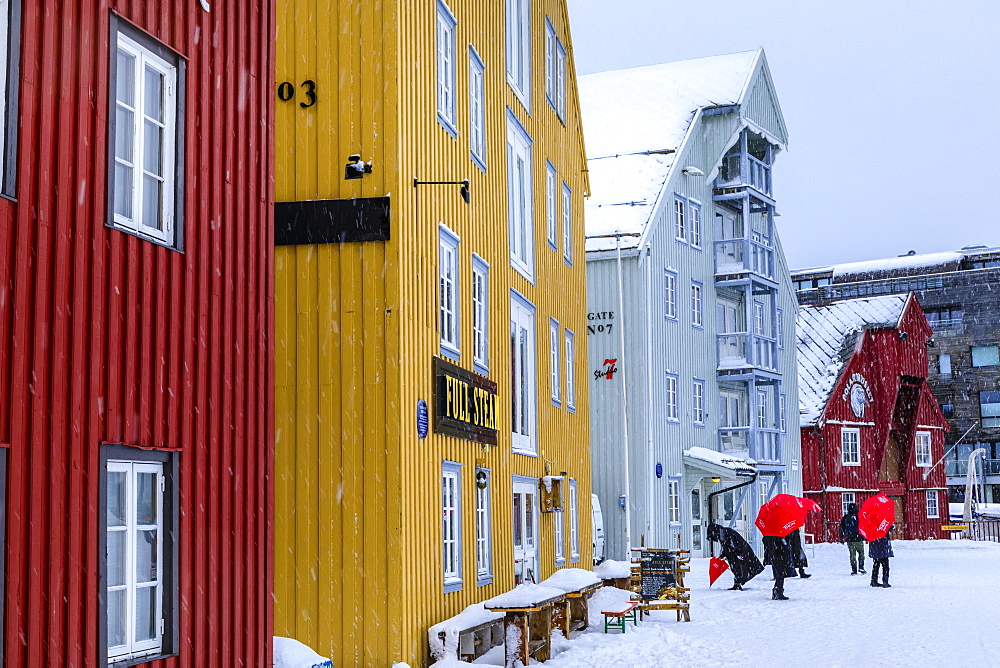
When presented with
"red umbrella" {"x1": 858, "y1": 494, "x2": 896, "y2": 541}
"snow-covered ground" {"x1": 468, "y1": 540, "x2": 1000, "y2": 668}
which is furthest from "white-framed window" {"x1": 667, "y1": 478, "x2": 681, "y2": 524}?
"red umbrella" {"x1": 858, "y1": 494, "x2": 896, "y2": 541}

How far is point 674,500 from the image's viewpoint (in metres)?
31.7

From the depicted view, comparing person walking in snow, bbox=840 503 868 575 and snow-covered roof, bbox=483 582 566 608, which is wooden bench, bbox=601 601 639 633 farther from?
Answer: person walking in snow, bbox=840 503 868 575

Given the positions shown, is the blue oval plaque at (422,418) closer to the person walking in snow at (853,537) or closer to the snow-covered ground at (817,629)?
the snow-covered ground at (817,629)

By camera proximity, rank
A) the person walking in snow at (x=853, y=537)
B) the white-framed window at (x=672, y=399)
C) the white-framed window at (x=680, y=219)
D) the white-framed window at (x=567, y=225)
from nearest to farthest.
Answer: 1. the white-framed window at (x=567, y=225)
2. the person walking in snow at (x=853, y=537)
3. the white-framed window at (x=672, y=399)
4. the white-framed window at (x=680, y=219)

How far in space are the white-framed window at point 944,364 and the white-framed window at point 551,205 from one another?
50.2 meters

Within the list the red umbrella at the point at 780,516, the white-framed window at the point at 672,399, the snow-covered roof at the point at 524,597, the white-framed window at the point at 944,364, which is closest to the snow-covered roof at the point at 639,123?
the white-framed window at the point at 672,399

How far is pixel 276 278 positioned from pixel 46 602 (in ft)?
21.4

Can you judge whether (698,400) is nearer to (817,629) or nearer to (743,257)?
(743,257)

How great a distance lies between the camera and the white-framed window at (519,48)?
1791cm

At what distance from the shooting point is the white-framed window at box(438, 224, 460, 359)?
13.9m

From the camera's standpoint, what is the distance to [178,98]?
26.1 ft

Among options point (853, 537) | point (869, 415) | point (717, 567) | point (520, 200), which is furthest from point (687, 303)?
point (869, 415)

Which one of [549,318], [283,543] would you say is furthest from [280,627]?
[549,318]

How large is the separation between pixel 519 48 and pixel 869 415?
1310 inches
